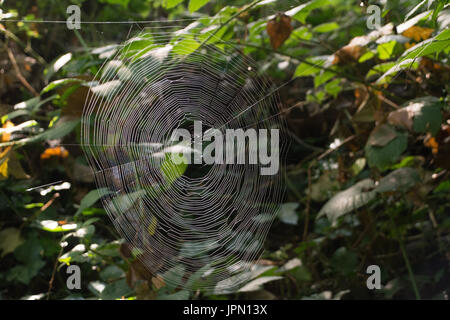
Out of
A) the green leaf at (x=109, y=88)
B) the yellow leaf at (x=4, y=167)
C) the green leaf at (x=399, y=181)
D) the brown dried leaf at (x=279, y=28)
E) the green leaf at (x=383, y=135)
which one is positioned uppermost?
the brown dried leaf at (x=279, y=28)

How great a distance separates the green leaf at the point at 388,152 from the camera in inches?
55.2

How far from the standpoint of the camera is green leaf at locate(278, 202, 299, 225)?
5.81 feet

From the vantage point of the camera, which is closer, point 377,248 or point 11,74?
point 377,248

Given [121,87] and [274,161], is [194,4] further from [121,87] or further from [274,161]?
[274,161]

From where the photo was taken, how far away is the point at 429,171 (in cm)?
157

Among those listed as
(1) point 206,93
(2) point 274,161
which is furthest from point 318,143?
(1) point 206,93

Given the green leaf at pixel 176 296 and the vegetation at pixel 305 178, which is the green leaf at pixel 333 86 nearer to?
the vegetation at pixel 305 178

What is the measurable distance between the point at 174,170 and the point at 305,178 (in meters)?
1.17

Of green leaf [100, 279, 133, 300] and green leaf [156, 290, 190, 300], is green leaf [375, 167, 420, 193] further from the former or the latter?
green leaf [100, 279, 133, 300]

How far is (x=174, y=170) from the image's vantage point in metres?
1.17

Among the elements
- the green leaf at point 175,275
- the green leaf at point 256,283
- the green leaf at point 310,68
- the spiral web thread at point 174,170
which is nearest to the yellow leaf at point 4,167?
the spiral web thread at point 174,170

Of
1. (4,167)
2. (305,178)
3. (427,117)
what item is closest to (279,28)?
(427,117)

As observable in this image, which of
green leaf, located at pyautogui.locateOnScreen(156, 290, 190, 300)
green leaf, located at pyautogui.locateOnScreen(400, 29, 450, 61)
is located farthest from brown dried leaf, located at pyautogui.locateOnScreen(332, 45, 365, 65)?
green leaf, located at pyautogui.locateOnScreen(156, 290, 190, 300)
